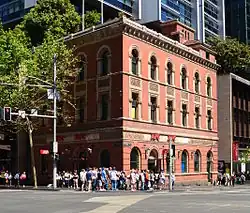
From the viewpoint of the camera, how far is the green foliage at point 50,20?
53562 millimetres

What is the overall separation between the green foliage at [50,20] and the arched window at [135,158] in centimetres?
1890

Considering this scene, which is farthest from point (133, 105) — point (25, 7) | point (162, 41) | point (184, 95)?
point (25, 7)

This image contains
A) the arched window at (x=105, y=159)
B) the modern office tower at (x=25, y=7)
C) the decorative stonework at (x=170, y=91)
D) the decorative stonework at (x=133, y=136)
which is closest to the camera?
the decorative stonework at (x=133, y=136)

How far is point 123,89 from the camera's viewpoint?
129 ft

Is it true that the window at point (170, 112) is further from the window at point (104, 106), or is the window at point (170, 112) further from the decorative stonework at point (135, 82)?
the window at point (104, 106)

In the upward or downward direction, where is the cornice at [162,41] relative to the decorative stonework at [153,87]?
upward

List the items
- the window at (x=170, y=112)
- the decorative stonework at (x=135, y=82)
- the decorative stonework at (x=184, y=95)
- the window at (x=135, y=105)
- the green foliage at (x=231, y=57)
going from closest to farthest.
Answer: the decorative stonework at (x=135, y=82)
the window at (x=135, y=105)
the window at (x=170, y=112)
the decorative stonework at (x=184, y=95)
the green foliage at (x=231, y=57)

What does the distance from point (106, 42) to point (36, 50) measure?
6.59 metres

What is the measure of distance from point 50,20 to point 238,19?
80603mm

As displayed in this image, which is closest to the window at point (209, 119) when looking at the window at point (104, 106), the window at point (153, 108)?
the window at point (153, 108)

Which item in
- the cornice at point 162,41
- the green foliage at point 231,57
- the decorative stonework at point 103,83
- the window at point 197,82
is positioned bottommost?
the decorative stonework at point 103,83

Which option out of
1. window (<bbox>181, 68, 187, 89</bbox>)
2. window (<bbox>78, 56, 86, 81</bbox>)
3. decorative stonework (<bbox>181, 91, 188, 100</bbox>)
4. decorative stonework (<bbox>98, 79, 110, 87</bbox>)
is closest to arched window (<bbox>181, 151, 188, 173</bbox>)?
decorative stonework (<bbox>181, 91, 188, 100</bbox>)

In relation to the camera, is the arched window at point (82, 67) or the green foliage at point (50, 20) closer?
the arched window at point (82, 67)

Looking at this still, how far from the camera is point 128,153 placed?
3881 cm
